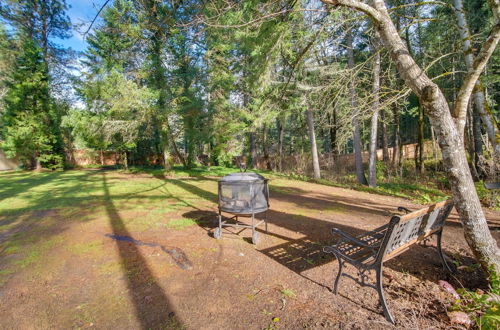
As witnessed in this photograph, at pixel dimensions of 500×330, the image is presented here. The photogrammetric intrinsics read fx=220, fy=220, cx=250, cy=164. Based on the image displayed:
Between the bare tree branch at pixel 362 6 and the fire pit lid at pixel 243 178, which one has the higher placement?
the bare tree branch at pixel 362 6

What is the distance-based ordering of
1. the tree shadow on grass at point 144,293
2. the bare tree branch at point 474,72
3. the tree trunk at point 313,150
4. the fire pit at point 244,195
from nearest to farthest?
the tree shadow on grass at point 144,293, the bare tree branch at point 474,72, the fire pit at point 244,195, the tree trunk at point 313,150

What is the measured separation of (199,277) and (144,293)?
26.2 inches

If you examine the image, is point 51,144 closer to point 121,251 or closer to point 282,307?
point 121,251

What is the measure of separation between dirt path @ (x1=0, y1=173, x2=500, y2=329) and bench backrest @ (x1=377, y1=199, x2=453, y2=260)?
0.55 meters

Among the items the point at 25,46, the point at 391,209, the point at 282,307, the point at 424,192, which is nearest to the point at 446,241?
the point at 391,209

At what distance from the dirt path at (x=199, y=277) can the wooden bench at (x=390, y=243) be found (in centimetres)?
35

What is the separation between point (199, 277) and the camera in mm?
2941

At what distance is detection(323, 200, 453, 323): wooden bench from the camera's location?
220cm

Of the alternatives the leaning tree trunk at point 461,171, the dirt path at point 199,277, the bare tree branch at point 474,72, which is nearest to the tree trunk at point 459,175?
the leaning tree trunk at point 461,171

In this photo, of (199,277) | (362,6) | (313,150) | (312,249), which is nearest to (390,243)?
(312,249)

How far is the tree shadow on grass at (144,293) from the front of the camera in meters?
2.18

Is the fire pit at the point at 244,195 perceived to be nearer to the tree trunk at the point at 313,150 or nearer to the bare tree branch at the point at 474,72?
the bare tree branch at the point at 474,72

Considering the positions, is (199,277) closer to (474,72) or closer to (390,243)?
(390,243)

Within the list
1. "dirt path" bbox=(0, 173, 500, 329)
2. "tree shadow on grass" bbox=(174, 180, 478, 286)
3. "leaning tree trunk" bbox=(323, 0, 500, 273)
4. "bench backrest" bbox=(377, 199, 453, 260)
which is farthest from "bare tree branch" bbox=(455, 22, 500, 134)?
"dirt path" bbox=(0, 173, 500, 329)
